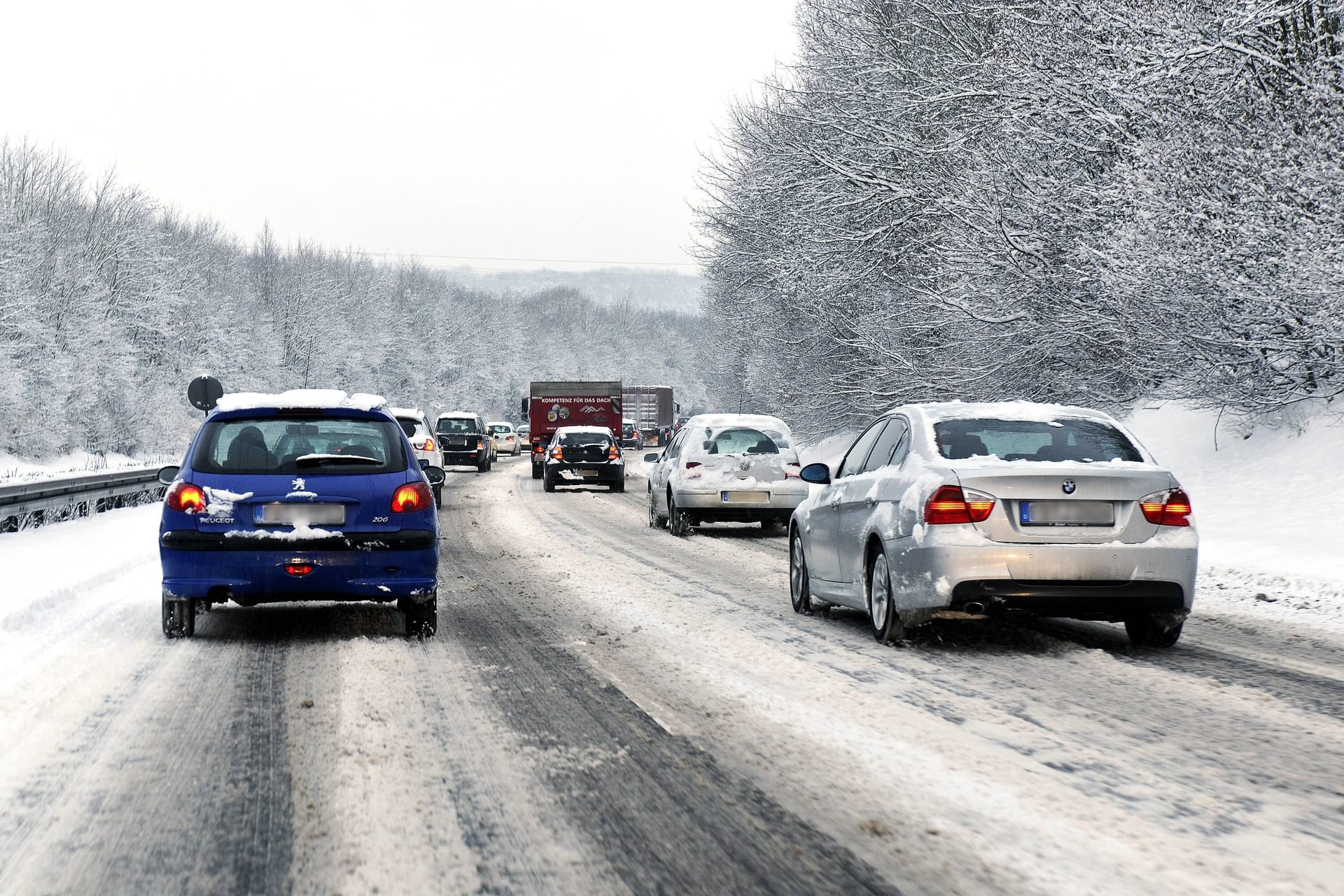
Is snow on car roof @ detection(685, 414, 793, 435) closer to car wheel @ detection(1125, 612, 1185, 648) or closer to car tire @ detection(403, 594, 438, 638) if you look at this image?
car tire @ detection(403, 594, 438, 638)

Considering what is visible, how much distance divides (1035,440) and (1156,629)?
1.36m

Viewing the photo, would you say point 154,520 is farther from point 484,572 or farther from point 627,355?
point 627,355

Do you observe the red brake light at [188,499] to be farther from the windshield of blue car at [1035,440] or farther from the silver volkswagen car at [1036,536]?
the windshield of blue car at [1035,440]

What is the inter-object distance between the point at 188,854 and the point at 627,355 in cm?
15934

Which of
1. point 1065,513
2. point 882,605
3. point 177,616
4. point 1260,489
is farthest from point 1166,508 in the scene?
point 1260,489

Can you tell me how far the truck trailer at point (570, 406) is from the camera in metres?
50.4

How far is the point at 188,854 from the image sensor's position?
4.28 m

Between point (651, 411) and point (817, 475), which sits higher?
point (651, 411)

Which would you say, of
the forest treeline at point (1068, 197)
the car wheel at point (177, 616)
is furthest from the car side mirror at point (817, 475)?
the forest treeline at point (1068, 197)

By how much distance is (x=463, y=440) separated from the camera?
43.4 m

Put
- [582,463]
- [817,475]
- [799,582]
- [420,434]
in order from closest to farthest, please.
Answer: [817,475], [799,582], [420,434], [582,463]

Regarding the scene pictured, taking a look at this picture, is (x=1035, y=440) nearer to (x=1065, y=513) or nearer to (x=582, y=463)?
(x=1065, y=513)

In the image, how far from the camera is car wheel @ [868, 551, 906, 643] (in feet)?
28.1

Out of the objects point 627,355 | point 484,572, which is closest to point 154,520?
point 484,572
